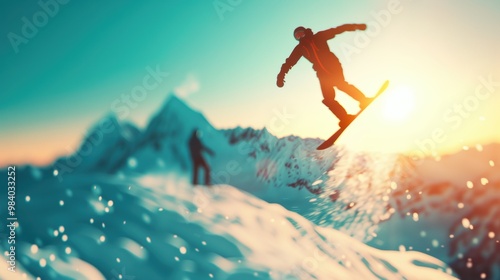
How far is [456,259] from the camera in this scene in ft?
18.1

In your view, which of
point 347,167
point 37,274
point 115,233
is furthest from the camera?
point 347,167

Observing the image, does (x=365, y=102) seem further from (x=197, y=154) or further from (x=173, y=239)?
(x=197, y=154)

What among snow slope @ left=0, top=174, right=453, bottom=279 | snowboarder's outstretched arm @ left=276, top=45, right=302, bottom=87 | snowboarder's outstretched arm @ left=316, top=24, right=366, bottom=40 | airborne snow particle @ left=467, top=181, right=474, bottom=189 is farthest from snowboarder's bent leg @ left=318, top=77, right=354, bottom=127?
airborne snow particle @ left=467, top=181, right=474, bottom=189

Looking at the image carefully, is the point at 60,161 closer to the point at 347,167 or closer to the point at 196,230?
the point at 196,230

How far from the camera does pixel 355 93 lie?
3.89m

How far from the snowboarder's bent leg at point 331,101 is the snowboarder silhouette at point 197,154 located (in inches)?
102

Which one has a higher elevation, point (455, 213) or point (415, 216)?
point (455, 213)

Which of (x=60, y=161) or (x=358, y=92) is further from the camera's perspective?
(x=60, y=161)

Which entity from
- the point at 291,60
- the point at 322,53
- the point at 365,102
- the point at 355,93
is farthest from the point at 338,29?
the point at 365,102

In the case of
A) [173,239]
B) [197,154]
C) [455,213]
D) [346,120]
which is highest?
[455,213]

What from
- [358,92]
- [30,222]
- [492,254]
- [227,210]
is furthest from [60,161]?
[492,254]

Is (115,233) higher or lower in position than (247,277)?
lower

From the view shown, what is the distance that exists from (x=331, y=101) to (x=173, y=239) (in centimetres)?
282

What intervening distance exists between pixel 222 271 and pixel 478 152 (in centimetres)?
415
